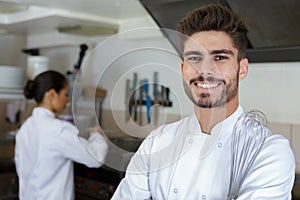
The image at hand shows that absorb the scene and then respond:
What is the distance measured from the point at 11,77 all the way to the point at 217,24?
5.09 ft

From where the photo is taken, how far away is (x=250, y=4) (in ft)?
3.84

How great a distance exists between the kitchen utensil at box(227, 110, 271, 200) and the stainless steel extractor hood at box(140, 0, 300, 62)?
1.28ft

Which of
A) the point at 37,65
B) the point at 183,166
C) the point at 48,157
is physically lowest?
the point at 48,157

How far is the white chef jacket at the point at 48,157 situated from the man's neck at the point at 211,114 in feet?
2.18

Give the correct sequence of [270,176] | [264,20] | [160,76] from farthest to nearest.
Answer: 1. [264,20]
2. [160,76]
3. [270,176]

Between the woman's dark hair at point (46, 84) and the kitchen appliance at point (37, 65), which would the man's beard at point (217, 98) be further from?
the kitchen appliance at point (37, 65)

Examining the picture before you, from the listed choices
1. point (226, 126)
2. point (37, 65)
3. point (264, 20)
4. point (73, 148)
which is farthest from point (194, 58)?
point (37, 65)

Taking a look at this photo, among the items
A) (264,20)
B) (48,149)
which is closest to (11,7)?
(48,149)

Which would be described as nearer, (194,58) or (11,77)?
(194,58)

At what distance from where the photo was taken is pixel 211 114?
0.80 meters

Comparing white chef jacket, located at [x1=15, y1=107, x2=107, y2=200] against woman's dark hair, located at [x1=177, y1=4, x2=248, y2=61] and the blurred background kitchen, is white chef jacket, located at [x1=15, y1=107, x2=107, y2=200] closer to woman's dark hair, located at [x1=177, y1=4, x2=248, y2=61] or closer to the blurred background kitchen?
the blurred background kitchen

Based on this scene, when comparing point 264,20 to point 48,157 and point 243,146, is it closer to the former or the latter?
point 243,146

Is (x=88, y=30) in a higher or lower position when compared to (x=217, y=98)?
higher

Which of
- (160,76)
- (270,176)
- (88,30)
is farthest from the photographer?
(88,30)
